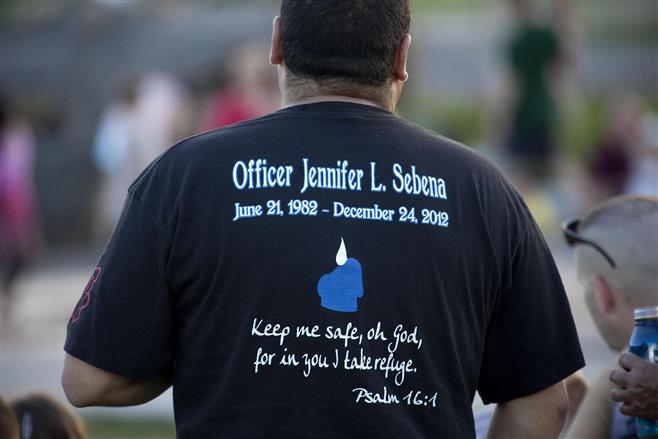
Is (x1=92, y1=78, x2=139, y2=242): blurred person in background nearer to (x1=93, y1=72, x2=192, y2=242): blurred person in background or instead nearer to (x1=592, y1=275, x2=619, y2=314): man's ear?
(x1=93, y1=72, x2=192, y2=242): blurred person in background

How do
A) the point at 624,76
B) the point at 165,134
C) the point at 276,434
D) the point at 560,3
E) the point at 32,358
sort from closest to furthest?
the point at 276,434 → the point at 32,358 → the point at 560,3 → the point at 165,134 → the point at 624,76

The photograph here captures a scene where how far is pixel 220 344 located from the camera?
245cm

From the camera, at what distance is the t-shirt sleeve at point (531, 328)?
103 inches

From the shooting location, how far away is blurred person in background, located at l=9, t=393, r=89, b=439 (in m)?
3.59

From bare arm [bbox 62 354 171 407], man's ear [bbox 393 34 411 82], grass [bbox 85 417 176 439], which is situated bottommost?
grass [bbox 85 417 176 439]

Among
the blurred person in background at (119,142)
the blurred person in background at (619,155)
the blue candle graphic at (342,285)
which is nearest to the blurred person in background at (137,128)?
the blurred person in background at (119,142)

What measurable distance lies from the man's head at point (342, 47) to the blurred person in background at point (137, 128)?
10518 millimetres

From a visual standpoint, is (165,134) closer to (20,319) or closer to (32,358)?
(20,319)

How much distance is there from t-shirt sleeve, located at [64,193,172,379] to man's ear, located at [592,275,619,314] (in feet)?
4.19

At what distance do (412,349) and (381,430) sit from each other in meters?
0.18

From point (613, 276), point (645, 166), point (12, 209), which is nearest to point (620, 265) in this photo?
point (613, 276)

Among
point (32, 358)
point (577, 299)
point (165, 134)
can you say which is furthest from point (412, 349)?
point (165, 134)

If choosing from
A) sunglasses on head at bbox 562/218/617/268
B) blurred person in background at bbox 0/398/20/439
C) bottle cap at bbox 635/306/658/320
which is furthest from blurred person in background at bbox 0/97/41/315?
bottle cap at bbox 635/306/658/320

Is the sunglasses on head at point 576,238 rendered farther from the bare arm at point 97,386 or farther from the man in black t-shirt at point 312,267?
the bare arm at point 97,386
